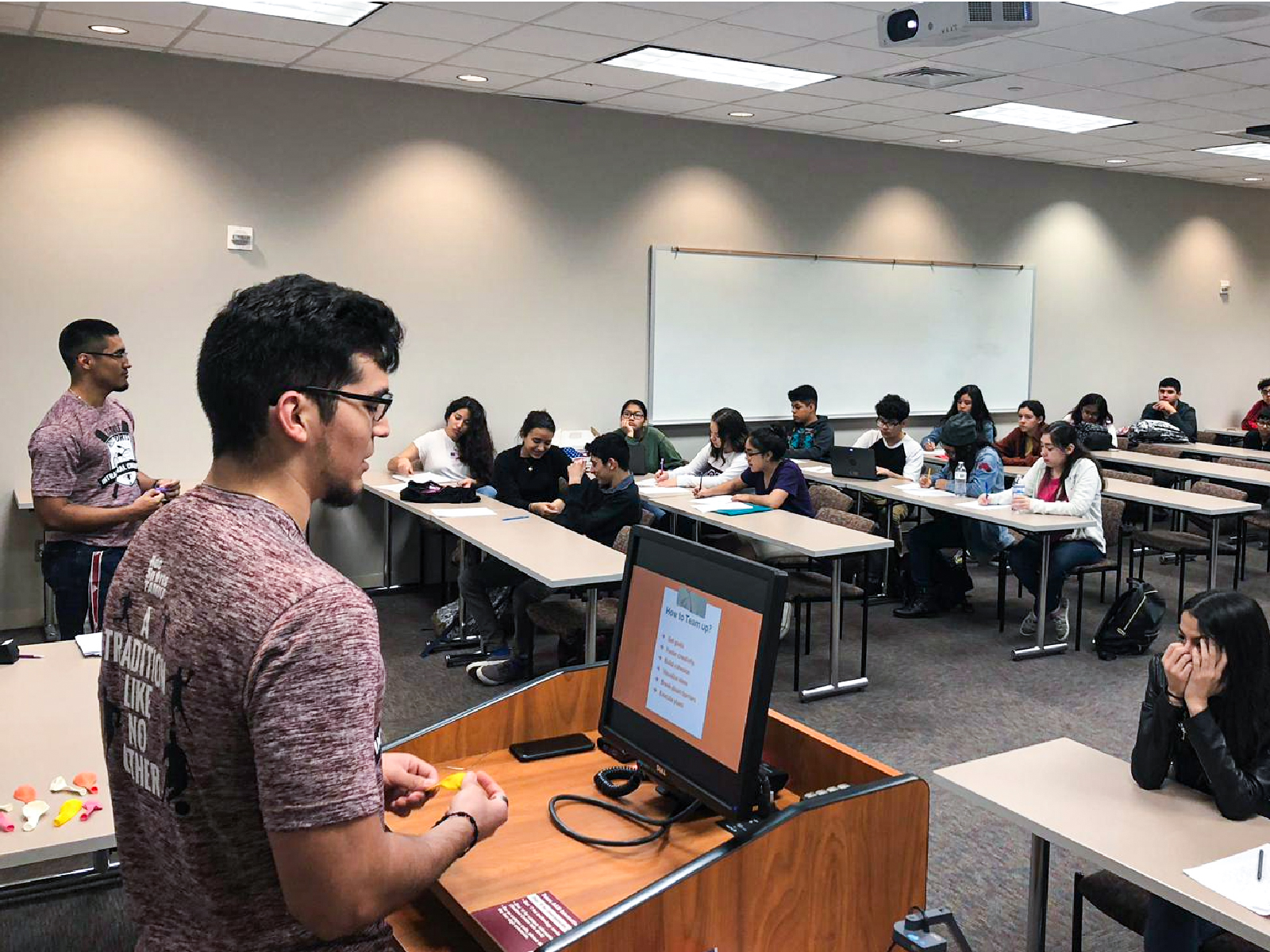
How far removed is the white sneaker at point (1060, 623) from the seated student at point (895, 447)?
4.52 feet

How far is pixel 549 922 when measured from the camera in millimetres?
1416

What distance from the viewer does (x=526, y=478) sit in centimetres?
647

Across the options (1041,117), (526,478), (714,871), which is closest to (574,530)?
(526,478)

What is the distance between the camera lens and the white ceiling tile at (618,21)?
4.92 m

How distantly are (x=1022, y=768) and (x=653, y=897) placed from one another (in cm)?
138

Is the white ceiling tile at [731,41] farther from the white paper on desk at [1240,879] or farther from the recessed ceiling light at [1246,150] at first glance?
the recessed ceiling light at [1246,150]

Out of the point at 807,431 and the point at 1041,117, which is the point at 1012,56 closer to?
the point at 1041,117

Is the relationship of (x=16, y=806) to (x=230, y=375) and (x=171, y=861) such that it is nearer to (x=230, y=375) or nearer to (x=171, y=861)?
(x=171, y=861)

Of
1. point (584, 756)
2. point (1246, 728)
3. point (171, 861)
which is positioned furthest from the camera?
point (1246, 728)

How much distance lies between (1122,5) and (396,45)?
11.5 feet

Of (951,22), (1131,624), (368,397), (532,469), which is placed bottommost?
(1131,624)

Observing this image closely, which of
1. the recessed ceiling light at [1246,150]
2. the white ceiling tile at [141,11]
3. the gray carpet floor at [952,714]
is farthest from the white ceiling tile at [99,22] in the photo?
the recessed ceiling light at [1246,150]

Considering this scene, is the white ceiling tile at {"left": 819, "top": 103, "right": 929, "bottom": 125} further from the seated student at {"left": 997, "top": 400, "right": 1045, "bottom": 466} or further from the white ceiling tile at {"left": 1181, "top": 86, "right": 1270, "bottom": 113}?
the seated student at {"left": 997, "top": 400, "right": 1045, "bottom": 466}

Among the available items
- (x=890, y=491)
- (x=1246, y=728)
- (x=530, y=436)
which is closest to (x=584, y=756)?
(x=1246, y=728)
